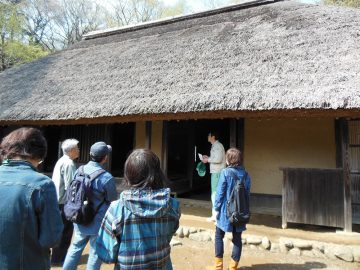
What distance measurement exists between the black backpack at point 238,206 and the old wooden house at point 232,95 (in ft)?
5.66

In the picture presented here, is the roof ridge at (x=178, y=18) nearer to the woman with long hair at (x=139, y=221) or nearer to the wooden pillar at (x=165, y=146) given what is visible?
the wooden pillar at (x=165, y=146)

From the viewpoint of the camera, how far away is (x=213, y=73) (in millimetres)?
6191

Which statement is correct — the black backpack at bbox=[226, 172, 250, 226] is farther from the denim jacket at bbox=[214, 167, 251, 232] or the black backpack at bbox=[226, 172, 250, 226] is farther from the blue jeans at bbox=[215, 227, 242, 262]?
the blue jeans at bbox=[215, 227, 242, 262]

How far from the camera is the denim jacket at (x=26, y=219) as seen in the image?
1.70 m

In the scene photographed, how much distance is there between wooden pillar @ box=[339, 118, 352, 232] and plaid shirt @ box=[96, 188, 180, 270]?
4.20 metres

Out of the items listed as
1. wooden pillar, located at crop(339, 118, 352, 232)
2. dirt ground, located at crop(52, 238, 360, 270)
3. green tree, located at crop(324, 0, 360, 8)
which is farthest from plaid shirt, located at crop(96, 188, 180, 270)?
green tree, located at crop(324, 0, 360, 8)

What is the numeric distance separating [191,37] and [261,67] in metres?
A: 3.26

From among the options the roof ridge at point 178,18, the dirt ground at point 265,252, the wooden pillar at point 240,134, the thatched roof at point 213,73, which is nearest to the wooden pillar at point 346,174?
the dirt ground at point 265,252

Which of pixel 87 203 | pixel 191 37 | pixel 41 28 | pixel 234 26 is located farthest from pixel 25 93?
pixel 41 28

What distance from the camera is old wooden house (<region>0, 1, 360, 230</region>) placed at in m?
5.10

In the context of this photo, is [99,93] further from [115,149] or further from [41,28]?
[41,28]

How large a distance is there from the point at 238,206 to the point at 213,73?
3375 mm

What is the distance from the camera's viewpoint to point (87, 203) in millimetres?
2873

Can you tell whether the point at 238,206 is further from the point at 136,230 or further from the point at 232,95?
the point at 232,95
